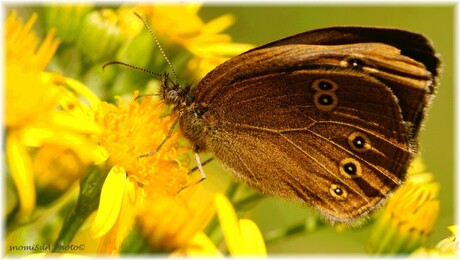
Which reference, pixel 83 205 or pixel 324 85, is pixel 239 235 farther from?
pixel 324 85

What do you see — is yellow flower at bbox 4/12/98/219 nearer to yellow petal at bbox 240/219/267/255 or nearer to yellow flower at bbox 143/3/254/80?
yellow petal at bbox 240/219/267/255

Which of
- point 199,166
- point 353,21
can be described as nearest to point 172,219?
point 199,166

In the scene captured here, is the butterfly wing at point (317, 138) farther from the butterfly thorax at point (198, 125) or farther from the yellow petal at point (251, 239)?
the yellow petal at point (251, 239)

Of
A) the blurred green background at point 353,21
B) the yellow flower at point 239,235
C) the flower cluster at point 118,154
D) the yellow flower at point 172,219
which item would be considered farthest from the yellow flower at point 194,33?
the yellow flower at point 239,235

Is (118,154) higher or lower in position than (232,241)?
higher

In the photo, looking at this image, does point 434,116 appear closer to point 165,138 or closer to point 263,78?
point 263,78

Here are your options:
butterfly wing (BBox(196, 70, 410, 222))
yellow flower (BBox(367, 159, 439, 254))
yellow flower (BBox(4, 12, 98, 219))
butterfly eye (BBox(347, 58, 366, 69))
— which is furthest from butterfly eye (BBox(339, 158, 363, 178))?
yellow flower (BBox(4, 12, 98, 219))

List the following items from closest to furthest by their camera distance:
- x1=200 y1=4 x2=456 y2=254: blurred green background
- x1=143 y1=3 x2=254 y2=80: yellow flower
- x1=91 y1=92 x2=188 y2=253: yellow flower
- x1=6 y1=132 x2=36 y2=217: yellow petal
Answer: x1=6 y1=132 x2=36 y2=217: yellow petal, x1=91 y1=92 x2=188 y2=253: yellow flower, x1=143 y1=3 x2=254 y2=80: yellow flower, x1=200 y1=4 x2=456 y2=254: blurred green background
